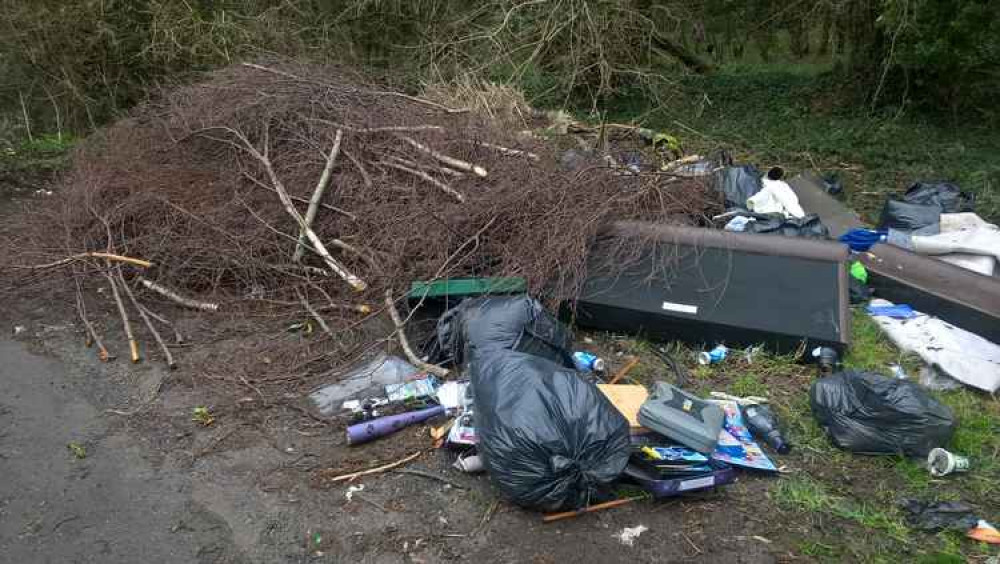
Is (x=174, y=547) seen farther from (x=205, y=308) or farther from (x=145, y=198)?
(x=145, y=198)

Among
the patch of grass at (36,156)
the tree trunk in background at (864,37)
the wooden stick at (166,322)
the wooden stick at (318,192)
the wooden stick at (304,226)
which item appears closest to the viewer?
the wooden stick at (166,322)

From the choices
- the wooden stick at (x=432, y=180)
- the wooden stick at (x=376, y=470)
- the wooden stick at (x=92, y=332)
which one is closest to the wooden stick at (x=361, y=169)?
the wooden stick at (x=432, y=180)

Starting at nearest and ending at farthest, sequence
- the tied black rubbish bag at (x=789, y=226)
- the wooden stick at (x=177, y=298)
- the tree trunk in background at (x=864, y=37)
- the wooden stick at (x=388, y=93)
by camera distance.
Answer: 1. the wooden stick at (x=177, y=298)
2. the tied black rubbish bag at (x=789, y=226)
3. the wooden stick at (x=388, y=93)
4. the tree trunk in background at (x=864, y=37)

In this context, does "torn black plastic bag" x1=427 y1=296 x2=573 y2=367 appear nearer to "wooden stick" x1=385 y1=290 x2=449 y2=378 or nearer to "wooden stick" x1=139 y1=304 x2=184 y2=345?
"wooden stick" x1=385 y1=290 x2=449 y2=378

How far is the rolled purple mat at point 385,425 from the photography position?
334 centimetres

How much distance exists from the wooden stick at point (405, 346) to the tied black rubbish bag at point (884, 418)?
1980mm

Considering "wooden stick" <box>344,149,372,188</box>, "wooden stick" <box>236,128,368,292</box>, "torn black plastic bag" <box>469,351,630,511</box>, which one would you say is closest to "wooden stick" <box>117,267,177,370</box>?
"wooden stick" <box>236,128,368,292</box>

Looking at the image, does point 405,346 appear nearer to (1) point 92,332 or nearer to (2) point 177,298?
(2) point 177,298

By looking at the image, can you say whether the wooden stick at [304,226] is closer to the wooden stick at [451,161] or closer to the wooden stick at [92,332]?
the wooden stick at [451,161]

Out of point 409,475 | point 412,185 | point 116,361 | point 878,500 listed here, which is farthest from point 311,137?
point 878,500

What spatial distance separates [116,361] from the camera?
165 inches

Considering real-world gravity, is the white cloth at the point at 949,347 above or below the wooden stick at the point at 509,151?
below

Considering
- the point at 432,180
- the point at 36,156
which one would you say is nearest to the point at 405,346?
the point at 432,180

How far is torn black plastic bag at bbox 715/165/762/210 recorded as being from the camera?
5.67m
